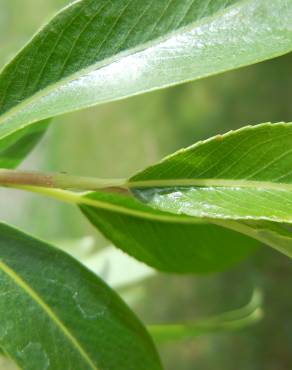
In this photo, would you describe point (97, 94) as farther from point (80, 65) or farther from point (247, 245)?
point (247, 245)

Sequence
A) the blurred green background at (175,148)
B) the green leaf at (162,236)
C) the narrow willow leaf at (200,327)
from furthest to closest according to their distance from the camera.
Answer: the blurred green background at (175,148), the narrow willow leaf at (200,327), the green leaf at (162,236)

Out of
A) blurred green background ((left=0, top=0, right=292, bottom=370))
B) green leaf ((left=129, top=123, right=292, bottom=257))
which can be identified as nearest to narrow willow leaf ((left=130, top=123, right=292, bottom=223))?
green leaf ((left=129, top=123, right=292, bottom=257))

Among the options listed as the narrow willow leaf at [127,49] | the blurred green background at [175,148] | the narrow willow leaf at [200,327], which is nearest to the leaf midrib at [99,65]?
the narrow willow leaf at [127,49]

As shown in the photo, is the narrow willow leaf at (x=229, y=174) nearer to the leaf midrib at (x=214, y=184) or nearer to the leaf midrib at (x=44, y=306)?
the leaf midrib at (x=214, y=184)

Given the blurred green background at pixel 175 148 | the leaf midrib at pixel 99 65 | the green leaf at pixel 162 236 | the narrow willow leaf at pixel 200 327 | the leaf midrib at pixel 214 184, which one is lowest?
the blurred green background at pixel 175 148

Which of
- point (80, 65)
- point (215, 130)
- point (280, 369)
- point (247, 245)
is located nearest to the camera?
point (80, 65)

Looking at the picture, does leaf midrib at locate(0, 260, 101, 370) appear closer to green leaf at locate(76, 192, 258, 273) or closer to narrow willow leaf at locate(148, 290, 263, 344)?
green leaf at locate(76, 192, 258, 273)

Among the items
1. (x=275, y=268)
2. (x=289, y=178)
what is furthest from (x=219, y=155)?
(x=275, y=268)
